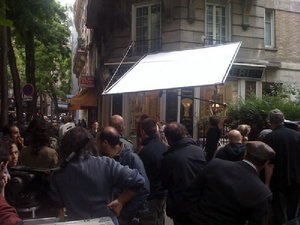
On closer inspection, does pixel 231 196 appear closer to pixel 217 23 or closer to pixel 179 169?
pixel 179 169

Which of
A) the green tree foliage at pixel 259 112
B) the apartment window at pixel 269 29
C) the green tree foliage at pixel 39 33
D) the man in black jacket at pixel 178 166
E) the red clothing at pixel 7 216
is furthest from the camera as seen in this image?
the apartment window at pixel 269 29

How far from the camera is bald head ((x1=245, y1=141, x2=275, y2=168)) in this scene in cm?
394

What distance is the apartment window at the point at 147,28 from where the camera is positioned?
18562mm

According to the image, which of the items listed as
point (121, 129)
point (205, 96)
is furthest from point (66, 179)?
point (205, 96)

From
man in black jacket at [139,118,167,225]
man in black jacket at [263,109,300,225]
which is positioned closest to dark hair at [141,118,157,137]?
man in black jacket at [139,118,167,225]

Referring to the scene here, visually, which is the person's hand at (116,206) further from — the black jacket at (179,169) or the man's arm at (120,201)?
the black jacket at (179,169)

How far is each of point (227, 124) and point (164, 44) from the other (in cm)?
745

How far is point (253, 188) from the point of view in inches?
150

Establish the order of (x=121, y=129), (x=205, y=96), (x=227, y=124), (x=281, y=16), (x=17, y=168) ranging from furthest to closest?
(x=281, y=16) → (x=205, y=96) → (x=227, y=124) → (x=121, y=129) → (x=17, y=168)

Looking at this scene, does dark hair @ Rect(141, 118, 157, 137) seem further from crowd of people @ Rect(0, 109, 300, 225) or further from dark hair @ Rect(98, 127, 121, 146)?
dark hair @ Rect(98, 127, 121, 146)

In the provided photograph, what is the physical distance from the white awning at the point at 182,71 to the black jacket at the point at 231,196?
8.12ft

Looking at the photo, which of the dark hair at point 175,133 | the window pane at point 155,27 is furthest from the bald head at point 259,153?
the window pane at point 155,27

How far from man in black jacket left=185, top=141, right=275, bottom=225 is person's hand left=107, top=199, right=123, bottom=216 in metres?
0.71

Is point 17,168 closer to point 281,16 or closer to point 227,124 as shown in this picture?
point 227,124
